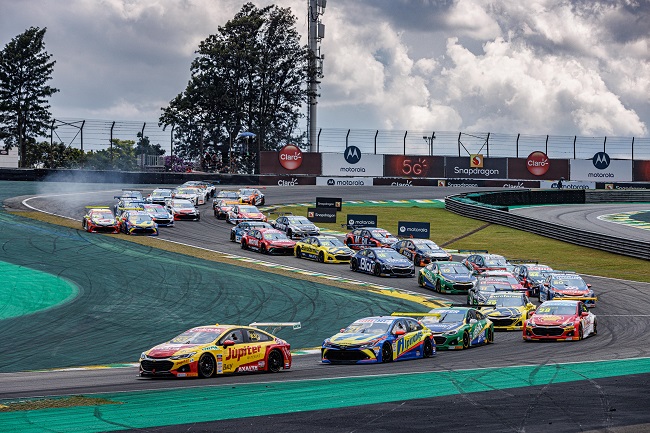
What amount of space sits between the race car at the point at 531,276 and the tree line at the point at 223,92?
56.6 metres

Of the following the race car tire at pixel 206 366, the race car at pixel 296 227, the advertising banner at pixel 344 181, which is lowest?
the race car tire at pixel 206 366

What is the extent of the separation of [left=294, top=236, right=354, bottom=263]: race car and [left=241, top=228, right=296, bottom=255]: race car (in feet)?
2.21

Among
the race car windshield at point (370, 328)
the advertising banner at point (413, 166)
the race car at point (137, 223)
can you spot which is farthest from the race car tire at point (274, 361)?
the advertising banner at point (413, 166)

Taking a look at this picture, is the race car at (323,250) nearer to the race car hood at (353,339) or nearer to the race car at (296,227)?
the race car at (296,227)

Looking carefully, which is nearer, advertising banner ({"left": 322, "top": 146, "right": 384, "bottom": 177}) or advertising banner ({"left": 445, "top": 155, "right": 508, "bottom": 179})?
advertising banner ({"left": 322, "top": 146, "right": 384, "bottom": 177})

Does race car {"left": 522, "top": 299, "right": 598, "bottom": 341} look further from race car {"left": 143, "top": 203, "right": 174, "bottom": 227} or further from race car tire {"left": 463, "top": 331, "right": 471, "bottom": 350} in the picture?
race car {"left": 143, "top": 203, "right": 174, "bottom": 227}

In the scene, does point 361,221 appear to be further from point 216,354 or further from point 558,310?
point 216,354

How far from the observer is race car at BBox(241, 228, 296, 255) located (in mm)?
44656

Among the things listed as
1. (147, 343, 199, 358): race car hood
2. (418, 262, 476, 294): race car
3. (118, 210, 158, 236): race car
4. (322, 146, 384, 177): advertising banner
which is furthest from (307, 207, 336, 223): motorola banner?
Result: (147, 343, 199, 358): race car hood

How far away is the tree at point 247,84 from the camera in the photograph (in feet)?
328

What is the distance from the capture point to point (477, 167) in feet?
289

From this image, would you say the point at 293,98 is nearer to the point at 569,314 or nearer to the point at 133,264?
the point at 133,264

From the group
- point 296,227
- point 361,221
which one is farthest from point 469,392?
point 361,221

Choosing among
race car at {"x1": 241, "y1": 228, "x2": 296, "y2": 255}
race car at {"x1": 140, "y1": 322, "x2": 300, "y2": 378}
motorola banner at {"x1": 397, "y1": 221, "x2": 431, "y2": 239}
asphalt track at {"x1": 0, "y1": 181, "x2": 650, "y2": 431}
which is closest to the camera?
asphalt track at {"x1": 0, "y1": 181, "x2": 650, "y2": 431}
